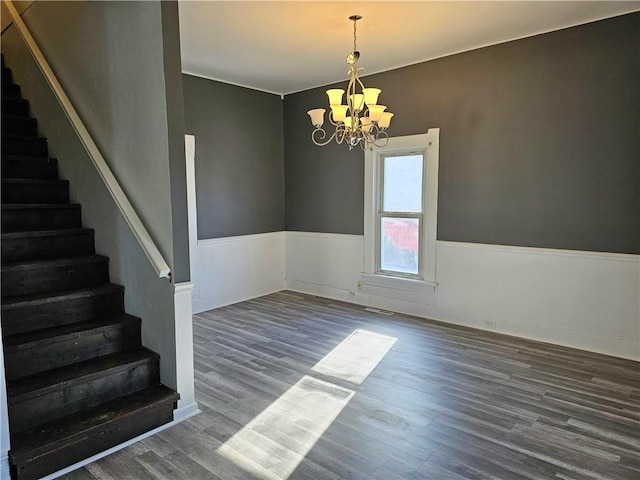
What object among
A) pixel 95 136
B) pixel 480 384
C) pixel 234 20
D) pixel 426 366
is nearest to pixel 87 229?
pixel 95 136

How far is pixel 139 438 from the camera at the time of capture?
8.01 ft

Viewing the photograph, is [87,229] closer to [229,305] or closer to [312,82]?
[229,305]

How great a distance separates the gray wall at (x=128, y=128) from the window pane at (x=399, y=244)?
9.72 ft

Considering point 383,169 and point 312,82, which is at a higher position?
point 312,82

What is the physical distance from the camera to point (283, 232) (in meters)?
6.16

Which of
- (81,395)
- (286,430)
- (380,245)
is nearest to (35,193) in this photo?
(81,395)

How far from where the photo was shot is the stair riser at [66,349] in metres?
2.36

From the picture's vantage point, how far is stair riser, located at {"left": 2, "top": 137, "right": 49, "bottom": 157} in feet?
11.5

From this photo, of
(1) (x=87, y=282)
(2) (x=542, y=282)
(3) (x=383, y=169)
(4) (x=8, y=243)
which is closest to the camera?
(4) (x=8, y=243)

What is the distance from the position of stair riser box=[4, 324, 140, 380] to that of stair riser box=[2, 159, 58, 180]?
1.70 m

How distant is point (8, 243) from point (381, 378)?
287 centimetres

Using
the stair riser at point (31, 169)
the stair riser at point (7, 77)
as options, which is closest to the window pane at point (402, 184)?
the stair riser at point (31, 169)

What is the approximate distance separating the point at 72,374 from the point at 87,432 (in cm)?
37

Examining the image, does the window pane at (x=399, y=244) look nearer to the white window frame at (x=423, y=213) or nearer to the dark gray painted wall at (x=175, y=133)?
the white window frame at (x=423, y=213)
